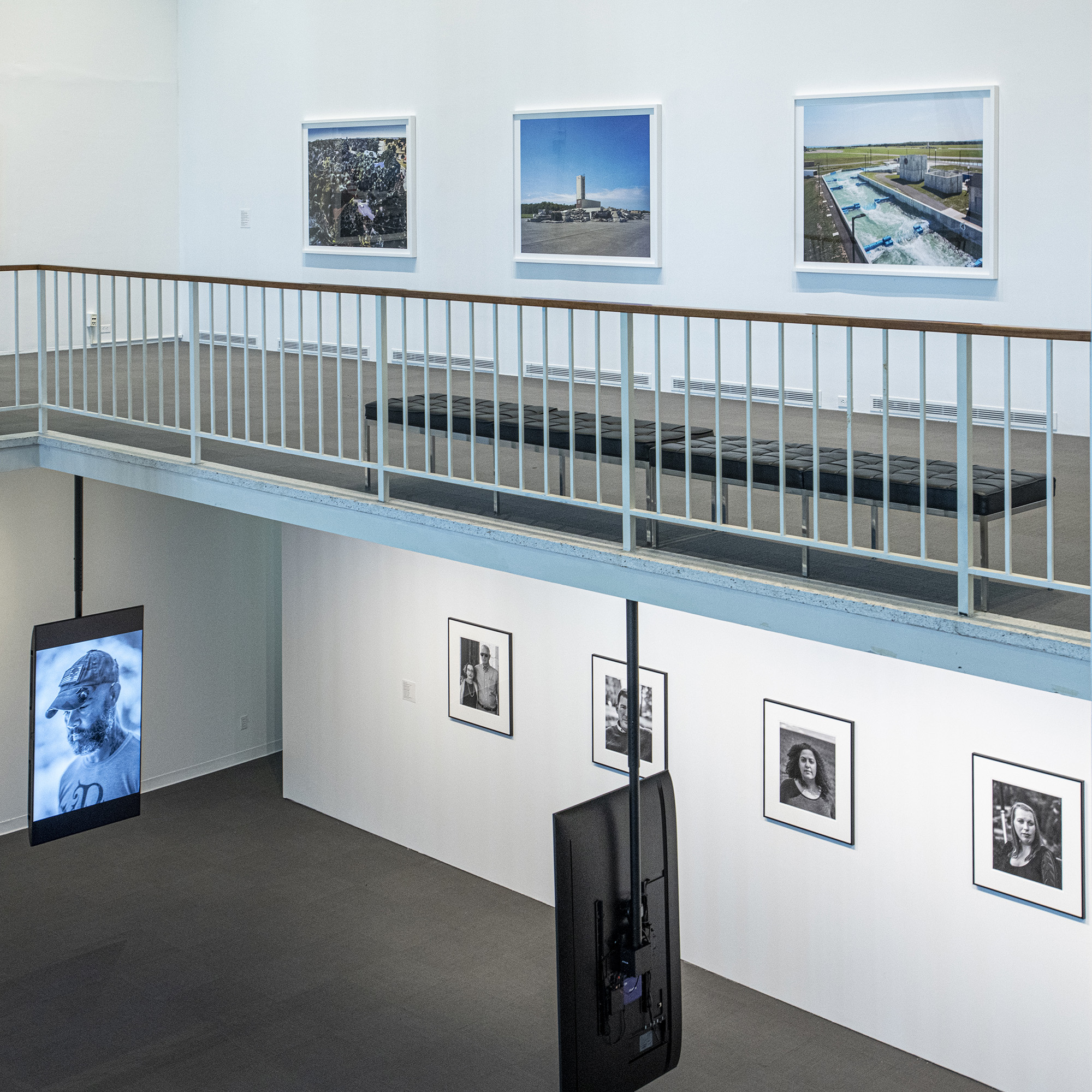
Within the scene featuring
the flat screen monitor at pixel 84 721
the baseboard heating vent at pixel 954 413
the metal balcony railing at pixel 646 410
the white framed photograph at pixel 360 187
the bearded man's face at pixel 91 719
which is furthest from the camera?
the white framed photograph at pixel 360 187

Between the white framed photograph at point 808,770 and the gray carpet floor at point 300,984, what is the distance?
1.10m

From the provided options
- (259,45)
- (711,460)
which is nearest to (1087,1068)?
(711,460)

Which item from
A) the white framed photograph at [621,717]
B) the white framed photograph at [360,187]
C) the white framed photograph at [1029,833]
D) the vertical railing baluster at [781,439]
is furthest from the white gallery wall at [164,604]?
the white framed photograph at [1029,833]

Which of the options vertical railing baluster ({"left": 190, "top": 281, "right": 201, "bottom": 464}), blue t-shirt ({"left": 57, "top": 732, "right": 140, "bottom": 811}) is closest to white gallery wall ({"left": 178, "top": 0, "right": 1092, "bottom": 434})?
vertical railing baluster ({"left": 190, "top": 281, "right": 201, "bottom": 464})

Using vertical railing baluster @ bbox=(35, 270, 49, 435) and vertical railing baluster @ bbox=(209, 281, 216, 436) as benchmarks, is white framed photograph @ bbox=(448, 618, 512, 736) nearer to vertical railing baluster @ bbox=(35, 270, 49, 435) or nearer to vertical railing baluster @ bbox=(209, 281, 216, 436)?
vertical railing baluster @ bbox=(209, 281, 216, 436)

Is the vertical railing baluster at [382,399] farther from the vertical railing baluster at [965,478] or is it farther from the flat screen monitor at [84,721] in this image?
the flat screen monitor at [84,721]

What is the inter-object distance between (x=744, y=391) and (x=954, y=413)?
1.54 meters

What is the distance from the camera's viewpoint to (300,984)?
25.7ft

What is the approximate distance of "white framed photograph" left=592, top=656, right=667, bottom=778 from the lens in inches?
311

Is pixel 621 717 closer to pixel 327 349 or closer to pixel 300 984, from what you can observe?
pixel 300 984

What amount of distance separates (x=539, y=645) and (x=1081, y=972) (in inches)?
142

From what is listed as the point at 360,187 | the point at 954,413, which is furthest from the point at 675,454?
the point at 360,187

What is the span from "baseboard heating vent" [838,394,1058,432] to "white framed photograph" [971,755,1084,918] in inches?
83.8

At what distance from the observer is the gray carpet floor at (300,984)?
6930 millimetres
